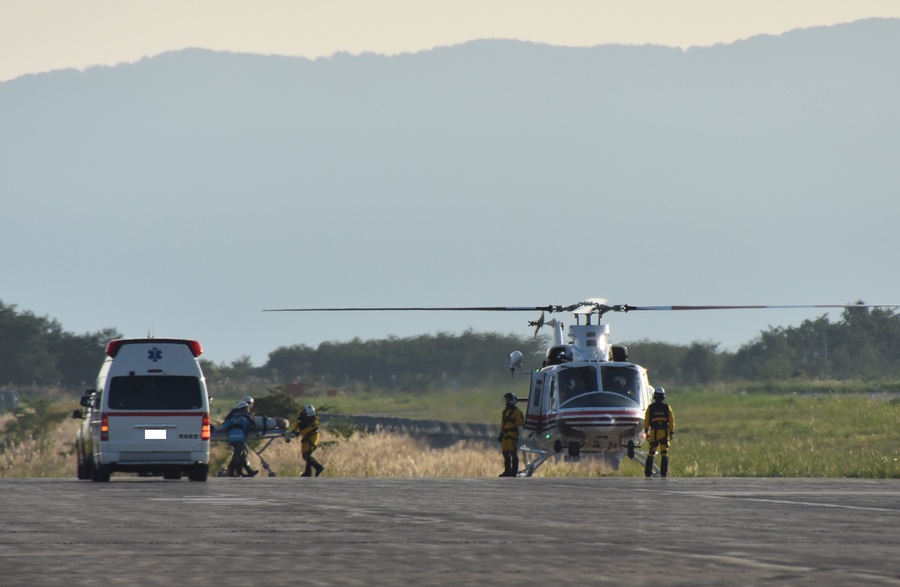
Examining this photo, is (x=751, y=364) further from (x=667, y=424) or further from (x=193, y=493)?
(x=193, y=493)

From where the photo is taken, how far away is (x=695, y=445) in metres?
57.8

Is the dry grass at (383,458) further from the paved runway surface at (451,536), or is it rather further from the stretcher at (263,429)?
the paved runway surface at (451,536)

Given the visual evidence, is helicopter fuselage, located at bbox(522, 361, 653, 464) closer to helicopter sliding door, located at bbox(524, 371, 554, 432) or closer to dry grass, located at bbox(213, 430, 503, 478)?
helicopter sliding door, located at bbox(524, 371, 554, 432)

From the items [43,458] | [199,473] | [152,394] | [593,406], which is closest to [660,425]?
[593,406]

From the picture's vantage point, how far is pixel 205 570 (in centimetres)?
1128

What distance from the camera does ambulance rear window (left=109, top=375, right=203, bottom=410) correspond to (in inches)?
1088

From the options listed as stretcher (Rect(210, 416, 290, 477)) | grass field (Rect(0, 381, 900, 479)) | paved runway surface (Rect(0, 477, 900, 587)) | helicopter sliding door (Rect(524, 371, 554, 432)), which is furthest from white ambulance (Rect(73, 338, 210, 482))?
grass field (Rect(0, 381, 900, 479))

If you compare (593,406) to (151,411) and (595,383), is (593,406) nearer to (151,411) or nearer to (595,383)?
(595,383)

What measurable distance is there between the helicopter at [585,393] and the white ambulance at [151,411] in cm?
411

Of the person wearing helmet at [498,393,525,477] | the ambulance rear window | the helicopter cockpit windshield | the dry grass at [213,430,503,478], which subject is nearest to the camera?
the ambulance rear window

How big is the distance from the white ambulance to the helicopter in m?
4.11

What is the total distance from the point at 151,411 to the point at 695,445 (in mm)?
33332

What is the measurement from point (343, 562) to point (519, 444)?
2386cm

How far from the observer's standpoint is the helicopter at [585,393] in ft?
108
